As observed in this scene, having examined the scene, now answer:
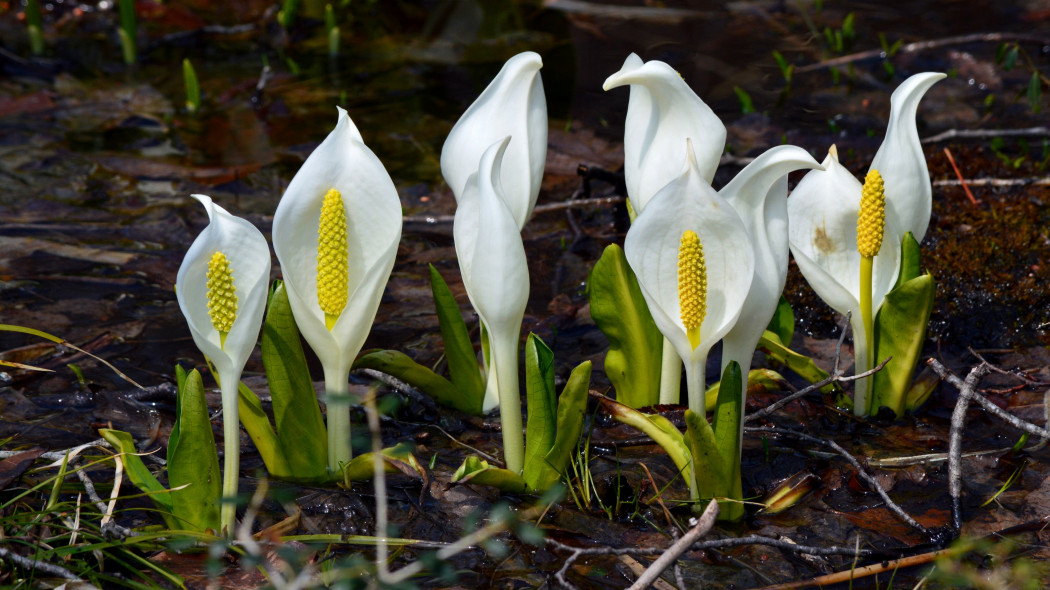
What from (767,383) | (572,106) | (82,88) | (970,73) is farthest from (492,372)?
(82,88)

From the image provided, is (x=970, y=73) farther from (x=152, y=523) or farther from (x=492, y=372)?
(x=152, y=523)

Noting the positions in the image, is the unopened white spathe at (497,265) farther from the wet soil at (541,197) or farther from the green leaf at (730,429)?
the green leaf at (730,429)

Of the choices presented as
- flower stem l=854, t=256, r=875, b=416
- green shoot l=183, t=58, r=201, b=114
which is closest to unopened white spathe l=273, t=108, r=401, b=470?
flower stem l=854, t=256, r=875, b=416

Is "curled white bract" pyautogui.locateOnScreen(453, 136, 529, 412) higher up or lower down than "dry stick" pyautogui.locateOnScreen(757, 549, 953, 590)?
higher up

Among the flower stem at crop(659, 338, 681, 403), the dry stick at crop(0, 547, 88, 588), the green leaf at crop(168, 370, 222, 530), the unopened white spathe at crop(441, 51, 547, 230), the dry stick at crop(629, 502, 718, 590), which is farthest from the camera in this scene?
the flower stem at crop(659, 338, 681, 403)

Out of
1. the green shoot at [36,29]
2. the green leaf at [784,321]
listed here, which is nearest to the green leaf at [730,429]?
the green leaf at [784,321]

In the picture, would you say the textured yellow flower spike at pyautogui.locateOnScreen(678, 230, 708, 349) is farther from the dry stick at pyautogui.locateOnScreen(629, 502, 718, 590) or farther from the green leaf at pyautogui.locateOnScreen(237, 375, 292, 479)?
the green leaf at pyautogui.locateOnScreen(237, 375, 292, 479)
